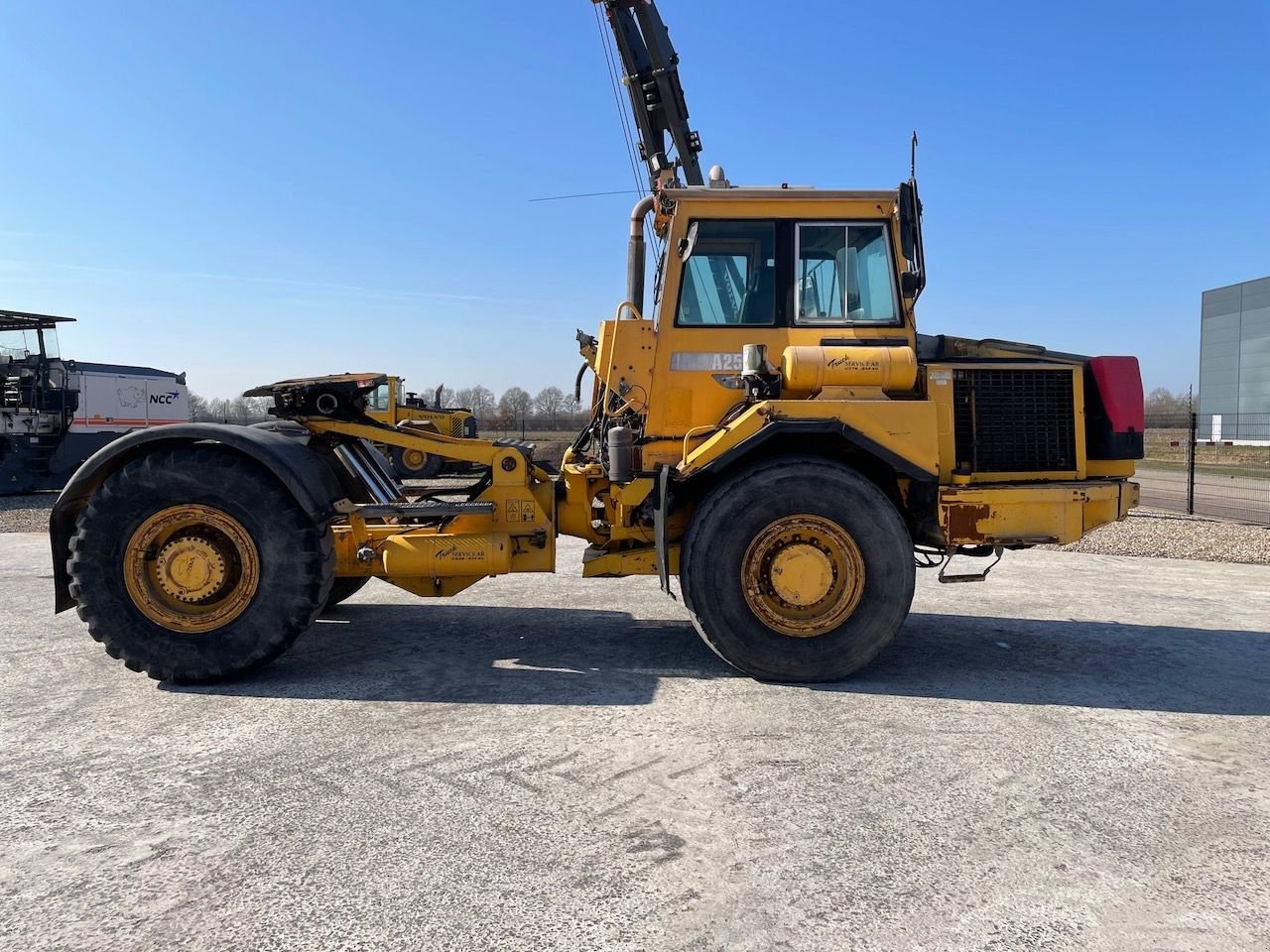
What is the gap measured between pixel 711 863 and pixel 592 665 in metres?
2.29

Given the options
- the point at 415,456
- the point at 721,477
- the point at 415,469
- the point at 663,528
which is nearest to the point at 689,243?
the point at 721,477

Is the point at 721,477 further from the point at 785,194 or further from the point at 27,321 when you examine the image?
the point at 27,321

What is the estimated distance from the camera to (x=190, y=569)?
4664mm

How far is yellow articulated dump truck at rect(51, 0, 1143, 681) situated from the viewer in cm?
464

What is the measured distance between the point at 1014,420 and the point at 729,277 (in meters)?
1.99

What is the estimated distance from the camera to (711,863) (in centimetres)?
276

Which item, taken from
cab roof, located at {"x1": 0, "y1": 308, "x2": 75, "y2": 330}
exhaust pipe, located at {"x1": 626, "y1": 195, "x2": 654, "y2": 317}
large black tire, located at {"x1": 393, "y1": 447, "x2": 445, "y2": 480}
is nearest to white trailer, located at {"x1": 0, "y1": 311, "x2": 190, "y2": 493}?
cab roof, located at {"x1": 0, "y1": 308, "x2": 75, "y2": 330}

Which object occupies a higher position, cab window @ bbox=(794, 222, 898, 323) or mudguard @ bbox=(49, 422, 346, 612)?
cab window @ bbox=(794, 222, 898, 323)

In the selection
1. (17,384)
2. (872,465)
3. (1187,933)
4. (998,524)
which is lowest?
(1187,933)

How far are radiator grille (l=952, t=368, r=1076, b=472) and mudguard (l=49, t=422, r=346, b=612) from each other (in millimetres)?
3895

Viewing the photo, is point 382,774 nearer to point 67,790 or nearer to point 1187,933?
point 67,790

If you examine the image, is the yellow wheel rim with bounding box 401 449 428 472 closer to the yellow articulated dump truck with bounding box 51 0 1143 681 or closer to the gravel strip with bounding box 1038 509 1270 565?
the yellow articulated dump truck with bounding box 51 0 1143 681

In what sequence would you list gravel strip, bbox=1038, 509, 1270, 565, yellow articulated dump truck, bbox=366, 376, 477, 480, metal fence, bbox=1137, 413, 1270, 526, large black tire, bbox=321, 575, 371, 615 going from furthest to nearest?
1. yellow articulated dump truck, bbox=366, 376, 477, 480
2. metal fence, bbox=1137, 413, 1270, 526
3. gravel strip, bbox=1038, 509, 1270, 565
4. large black tire, bbox=321, 575, 371, 615

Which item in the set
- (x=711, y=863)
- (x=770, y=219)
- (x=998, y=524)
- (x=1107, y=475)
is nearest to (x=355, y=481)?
(x=770, y=219)
